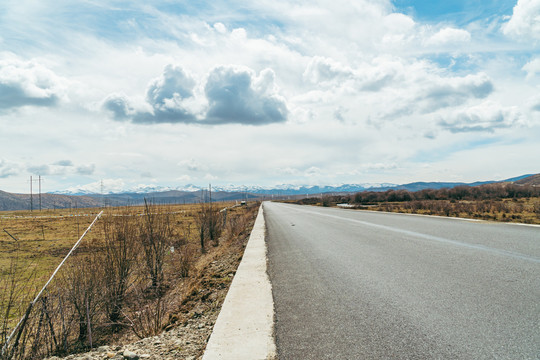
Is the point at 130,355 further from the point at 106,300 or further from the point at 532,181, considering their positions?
the point at 532,181

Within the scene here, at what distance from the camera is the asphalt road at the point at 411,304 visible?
273 cm

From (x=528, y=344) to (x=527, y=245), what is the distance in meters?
6.41

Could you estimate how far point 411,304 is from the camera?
12.6 feet

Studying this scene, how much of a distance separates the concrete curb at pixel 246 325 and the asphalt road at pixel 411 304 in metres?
0.14

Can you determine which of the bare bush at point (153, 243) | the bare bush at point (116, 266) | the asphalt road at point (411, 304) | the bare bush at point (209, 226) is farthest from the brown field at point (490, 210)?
the bare bush at point (116, 266)

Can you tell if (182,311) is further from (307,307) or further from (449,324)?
(449,324)

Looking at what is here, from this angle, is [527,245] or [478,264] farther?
[527,245]

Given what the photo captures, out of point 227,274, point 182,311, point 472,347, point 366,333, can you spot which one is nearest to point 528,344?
point 472,347

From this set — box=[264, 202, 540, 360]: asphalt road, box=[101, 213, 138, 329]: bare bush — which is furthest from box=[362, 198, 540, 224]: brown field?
box=[101, 213, 138, 329]: bare bush

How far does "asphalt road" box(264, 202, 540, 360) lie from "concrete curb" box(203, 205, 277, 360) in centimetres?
14

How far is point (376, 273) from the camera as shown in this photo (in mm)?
5461

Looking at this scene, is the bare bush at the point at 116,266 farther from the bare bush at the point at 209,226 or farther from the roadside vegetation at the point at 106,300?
the bare bush at the point at 209,226

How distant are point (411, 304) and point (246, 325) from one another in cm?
198

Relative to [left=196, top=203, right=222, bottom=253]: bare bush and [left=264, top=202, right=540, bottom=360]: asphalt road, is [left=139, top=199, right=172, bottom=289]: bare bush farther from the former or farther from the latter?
[left=196, top=203, right=222, bottom=253]: bare bush
